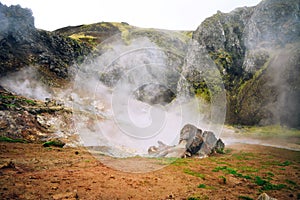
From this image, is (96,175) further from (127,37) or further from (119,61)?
(127,37)

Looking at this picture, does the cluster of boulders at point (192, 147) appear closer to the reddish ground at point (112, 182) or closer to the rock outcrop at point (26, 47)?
the reddish ground at point (112, 182)

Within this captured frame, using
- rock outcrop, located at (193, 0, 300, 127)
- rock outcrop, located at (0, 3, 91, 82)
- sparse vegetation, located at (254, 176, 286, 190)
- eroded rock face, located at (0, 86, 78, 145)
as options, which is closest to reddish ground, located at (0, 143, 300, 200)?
sparse vegetation, located at (254, 176, 286, 190)

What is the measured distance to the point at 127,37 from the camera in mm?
130000

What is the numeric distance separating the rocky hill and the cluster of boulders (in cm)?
1649

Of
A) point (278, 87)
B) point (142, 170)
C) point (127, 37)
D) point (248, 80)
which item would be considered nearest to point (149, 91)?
point (248, 80)

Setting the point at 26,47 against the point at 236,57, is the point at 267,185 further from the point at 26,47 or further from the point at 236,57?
Answer: the point at 236,57

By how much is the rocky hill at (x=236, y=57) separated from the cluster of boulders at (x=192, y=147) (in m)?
16.5

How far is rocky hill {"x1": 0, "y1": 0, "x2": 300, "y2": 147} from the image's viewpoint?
165 feet

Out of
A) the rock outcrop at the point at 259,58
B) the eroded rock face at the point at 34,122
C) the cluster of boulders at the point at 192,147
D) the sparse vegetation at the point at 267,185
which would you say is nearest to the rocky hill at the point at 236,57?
the rock outcrop at the point at 259,58

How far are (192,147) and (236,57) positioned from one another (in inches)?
2388

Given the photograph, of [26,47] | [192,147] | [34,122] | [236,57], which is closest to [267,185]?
[192,147]

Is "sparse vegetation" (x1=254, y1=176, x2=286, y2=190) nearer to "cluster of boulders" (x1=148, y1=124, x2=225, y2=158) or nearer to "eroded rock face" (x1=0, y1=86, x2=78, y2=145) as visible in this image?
"cluster of boulders" (x1=148, y1=124, x2=225, y2=158)

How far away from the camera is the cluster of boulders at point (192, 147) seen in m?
24.9

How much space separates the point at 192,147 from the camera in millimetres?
25422
